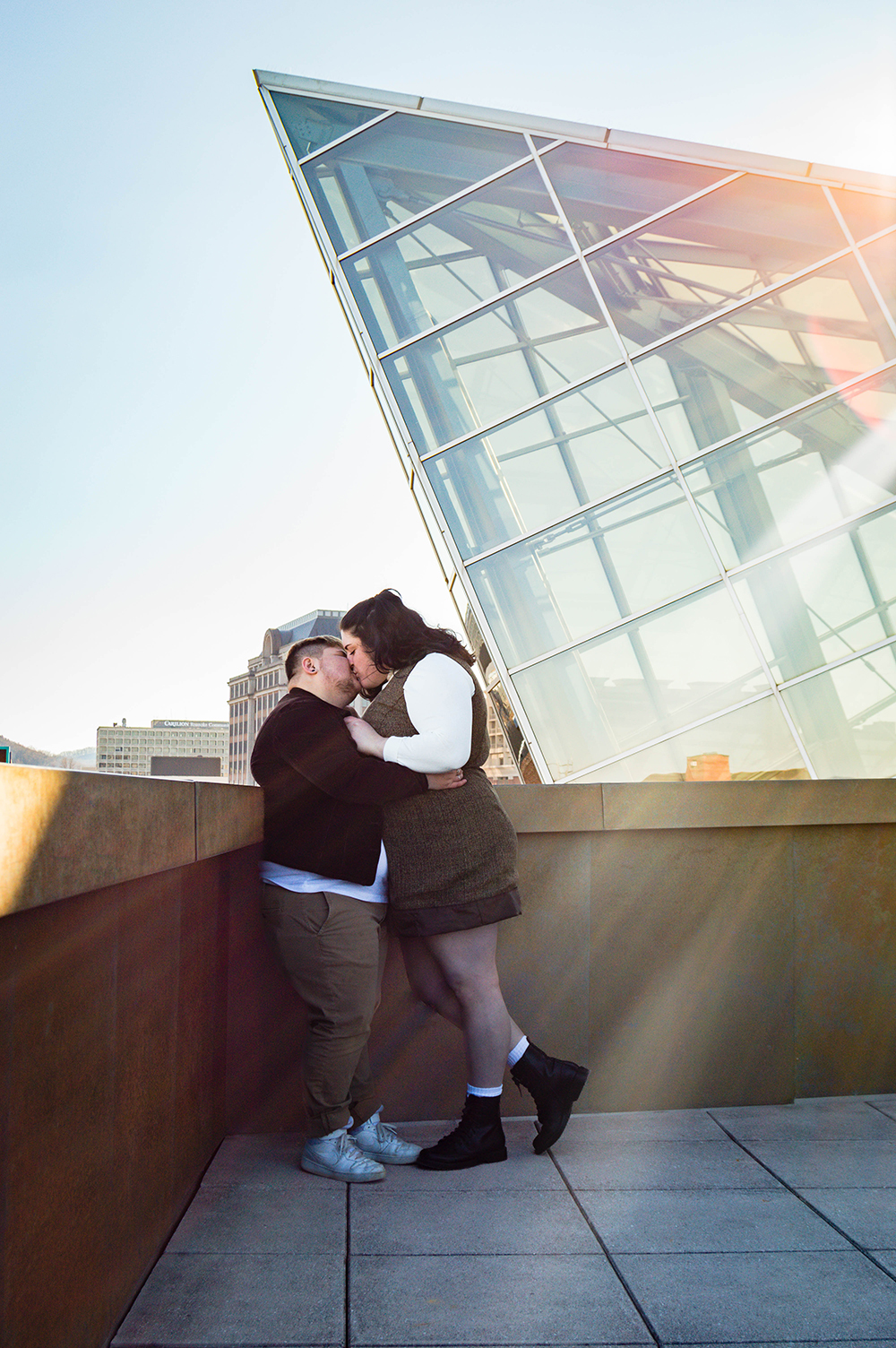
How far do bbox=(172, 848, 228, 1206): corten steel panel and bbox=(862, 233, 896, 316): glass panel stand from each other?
9.40m

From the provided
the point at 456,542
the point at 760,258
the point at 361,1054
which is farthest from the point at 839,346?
the point at 361,1054

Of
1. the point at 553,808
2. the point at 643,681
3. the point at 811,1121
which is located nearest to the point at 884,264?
the point at 643,681

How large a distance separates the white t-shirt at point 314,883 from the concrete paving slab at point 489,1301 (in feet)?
3.48

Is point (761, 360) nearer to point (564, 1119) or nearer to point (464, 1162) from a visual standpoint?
point (564, 1119)

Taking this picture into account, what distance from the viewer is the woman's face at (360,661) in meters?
3.52

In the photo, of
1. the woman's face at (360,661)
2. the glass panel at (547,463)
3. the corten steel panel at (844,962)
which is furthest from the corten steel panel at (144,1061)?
the glass panel at (547,463)

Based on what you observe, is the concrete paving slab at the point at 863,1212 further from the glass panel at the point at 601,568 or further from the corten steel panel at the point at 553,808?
the glass panel at the point at 601,568

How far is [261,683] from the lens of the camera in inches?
6014

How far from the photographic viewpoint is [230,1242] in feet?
8.98

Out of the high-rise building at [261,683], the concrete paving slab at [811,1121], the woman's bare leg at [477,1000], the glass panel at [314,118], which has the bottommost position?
the concrete paving slab at [811,1121]

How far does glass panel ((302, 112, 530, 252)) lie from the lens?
35.8ft

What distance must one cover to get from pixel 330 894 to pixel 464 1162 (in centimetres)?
101

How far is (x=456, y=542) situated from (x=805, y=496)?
3630 millimetres

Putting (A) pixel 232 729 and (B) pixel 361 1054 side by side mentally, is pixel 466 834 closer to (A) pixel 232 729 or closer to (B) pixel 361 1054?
(B) pixel 361 1054
